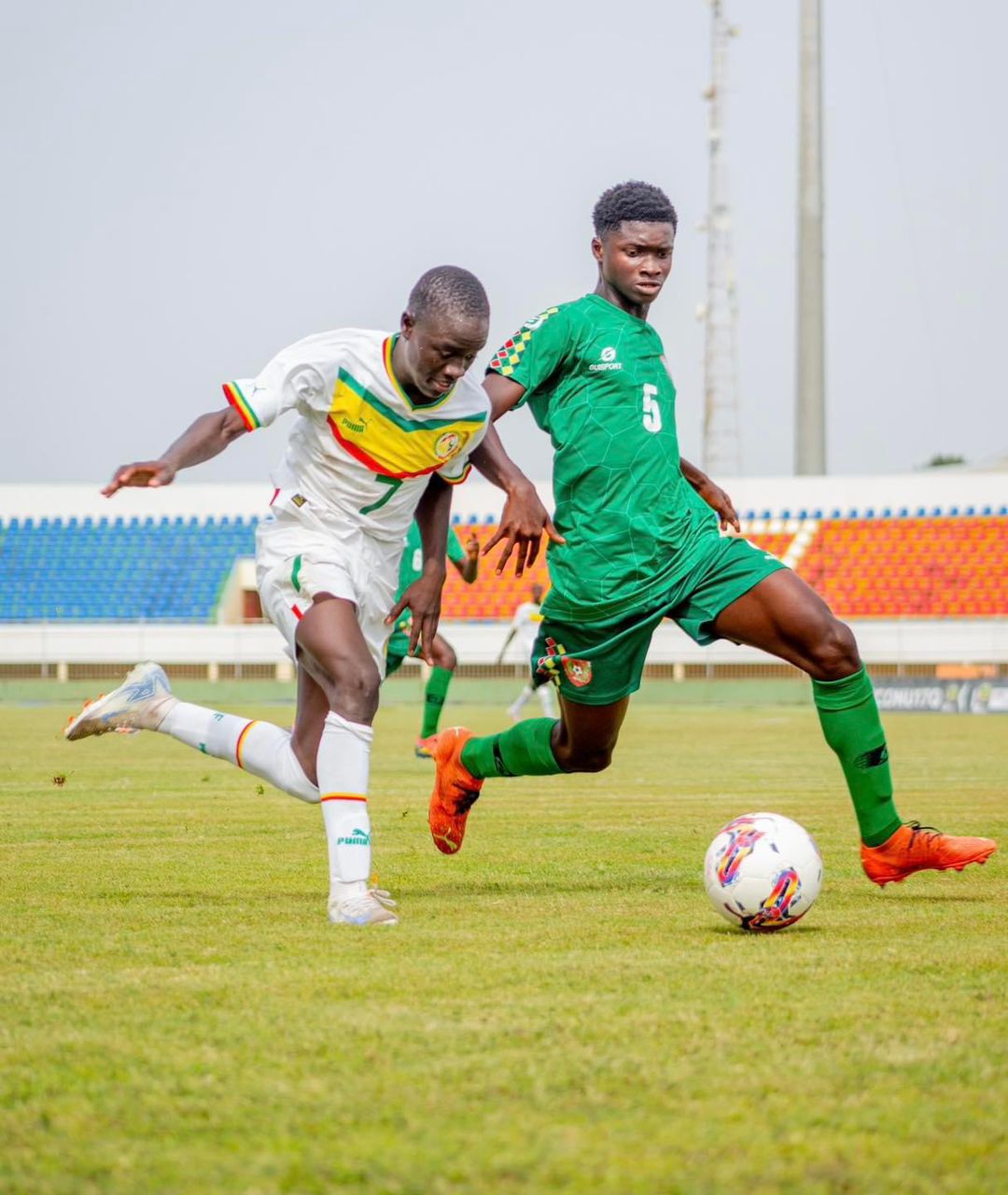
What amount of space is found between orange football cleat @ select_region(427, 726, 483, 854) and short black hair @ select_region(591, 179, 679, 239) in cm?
214

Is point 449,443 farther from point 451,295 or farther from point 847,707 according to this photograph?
point 847,707

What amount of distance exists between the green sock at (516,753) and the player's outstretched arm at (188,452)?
6.34ft

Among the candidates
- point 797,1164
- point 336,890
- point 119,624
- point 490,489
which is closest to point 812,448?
point 490,489

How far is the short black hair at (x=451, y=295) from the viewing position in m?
5.37

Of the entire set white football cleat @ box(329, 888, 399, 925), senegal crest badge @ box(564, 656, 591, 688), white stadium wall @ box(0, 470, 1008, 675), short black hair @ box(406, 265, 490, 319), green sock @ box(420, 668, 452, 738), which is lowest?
white stadium wall @ box(0, 470, 1008, 675)

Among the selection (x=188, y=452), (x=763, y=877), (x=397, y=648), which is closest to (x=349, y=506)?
(x=188, y=452)

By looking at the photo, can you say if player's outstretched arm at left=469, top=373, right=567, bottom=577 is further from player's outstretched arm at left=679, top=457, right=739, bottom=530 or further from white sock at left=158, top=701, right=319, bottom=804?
white sock at left=158, top=701, right=319, bottom=804

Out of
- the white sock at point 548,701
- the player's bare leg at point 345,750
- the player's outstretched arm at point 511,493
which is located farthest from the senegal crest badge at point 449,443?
the white sock at point 548,701

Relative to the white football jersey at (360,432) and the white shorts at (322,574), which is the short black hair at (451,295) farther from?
the white shorts at (322,574)

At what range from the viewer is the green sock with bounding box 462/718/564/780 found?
667 centimetres

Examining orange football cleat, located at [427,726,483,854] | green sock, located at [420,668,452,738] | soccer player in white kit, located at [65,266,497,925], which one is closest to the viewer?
soccer player in white kit, located at [65,266,497,925]

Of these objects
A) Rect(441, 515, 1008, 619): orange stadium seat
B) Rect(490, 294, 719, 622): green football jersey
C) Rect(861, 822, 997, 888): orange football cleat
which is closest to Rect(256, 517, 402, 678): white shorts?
Rect(490, 294, 719, 622): green football jersey

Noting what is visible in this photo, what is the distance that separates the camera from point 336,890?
208 inches

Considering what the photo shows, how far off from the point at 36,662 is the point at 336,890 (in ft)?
100
